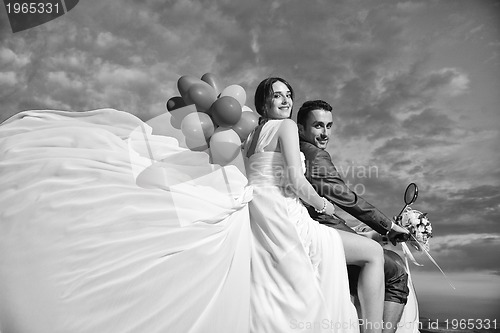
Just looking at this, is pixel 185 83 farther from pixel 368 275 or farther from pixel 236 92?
pixel 368 275

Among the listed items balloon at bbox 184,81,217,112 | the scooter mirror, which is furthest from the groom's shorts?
balloon at bbox 184,81,217,112

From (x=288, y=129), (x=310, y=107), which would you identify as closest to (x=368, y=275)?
(x=288, y=129)

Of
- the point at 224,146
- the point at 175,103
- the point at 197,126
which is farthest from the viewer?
the point at 175,103

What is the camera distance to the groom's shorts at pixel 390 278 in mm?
2879

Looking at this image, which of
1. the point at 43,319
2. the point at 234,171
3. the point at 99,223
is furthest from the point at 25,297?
the point at 234,171

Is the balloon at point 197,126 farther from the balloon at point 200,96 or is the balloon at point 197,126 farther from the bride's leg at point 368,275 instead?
the bride's leg at point 368,275

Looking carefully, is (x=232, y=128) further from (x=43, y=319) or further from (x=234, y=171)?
(x=43, y=319)

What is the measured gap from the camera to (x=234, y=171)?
288 centimetres

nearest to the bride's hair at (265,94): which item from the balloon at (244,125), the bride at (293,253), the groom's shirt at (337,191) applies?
the bride at (293,253)

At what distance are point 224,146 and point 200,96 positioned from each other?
0.55m

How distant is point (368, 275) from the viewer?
2.74 meters

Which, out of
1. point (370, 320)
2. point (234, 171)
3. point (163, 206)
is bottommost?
point (370, 320)

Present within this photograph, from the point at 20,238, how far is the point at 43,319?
0.37 meters

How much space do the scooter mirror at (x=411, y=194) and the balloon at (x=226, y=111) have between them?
1.56m
